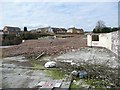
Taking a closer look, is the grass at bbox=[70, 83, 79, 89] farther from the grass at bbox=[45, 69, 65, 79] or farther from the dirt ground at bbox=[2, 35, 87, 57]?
the dirt ground at bbox=[2, 35, 87, 57]

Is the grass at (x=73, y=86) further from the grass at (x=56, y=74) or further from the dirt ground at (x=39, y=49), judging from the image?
the dirt ground at (x=39, y=49)

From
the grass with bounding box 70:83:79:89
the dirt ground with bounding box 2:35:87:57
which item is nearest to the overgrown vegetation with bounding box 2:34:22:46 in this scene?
the dirt ground with bounding box 2:35:87:57

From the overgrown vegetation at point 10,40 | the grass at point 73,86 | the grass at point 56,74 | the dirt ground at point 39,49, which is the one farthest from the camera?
the overgrown vegetation at point 10,40

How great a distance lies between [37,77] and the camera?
1157 centimetres

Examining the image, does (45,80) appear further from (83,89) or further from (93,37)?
(93,37)

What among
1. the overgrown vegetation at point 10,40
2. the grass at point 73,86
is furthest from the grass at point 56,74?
the overgrown vegetation at point 10,40

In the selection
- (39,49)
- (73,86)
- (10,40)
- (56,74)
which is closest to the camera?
(73,86)

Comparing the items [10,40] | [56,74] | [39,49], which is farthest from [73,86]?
[10,40]

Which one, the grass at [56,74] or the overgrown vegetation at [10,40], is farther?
the overgrown vegetation at [10,40]

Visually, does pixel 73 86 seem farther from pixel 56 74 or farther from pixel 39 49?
pixel 39 49

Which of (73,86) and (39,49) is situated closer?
(73,86)

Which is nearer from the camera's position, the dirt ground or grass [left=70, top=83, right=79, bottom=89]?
grass [left=70, top=83, right=79, bottom=89]

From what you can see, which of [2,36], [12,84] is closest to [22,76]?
[12,84]

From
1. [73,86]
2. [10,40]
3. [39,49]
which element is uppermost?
[10,40]
